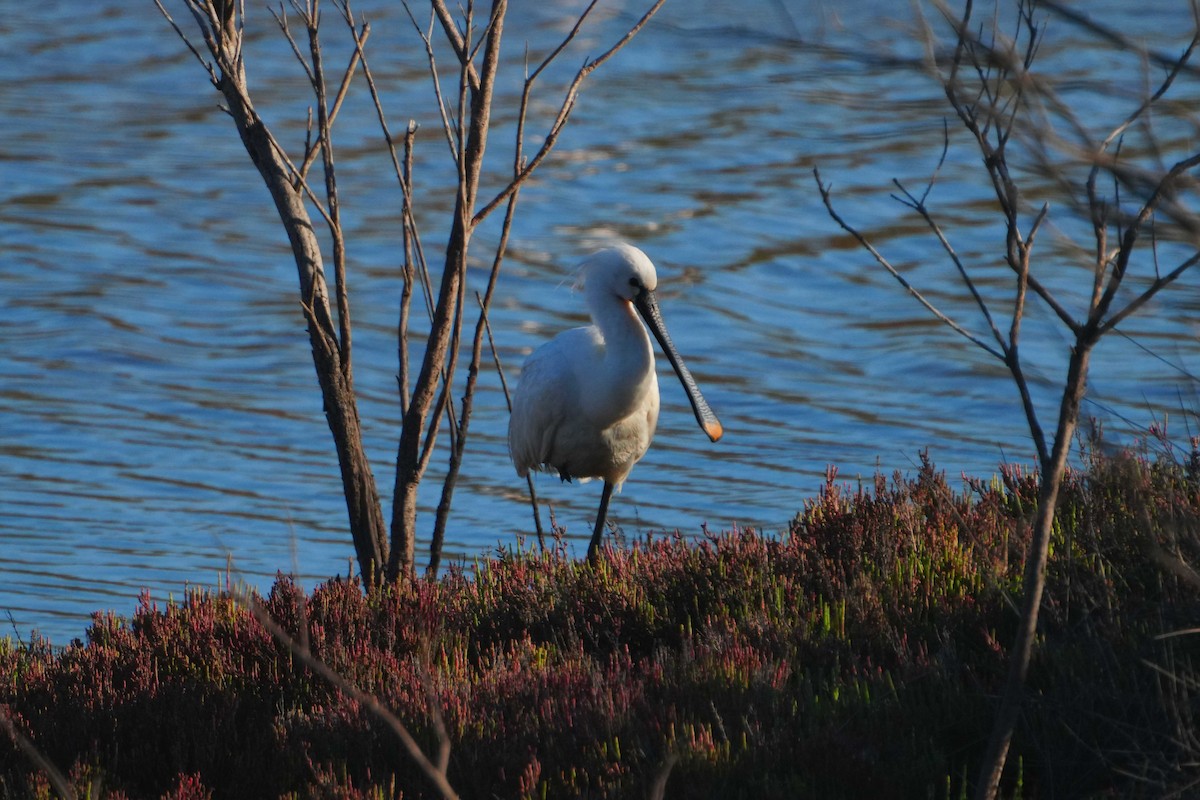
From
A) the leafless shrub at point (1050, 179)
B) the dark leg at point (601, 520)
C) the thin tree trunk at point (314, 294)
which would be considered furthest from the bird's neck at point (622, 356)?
the leafless shrub at point (1050, 179)

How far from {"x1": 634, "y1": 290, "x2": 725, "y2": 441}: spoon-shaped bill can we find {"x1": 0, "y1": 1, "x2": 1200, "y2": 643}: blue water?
0.53m

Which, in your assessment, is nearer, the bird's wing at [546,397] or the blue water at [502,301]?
the bird's wing at [546,397]

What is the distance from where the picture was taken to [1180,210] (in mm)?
2072

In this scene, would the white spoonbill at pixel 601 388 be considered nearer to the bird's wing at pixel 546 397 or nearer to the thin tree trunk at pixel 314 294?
the bird's wing at pixel 546 397

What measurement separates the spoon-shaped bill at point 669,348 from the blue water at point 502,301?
1.73 feet

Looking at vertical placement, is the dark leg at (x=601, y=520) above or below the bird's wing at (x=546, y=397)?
below

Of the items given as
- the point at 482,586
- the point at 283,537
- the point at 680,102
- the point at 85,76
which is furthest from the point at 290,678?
the point at 85,76

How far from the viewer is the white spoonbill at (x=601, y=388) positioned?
6.73 m

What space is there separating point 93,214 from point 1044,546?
1419 cm

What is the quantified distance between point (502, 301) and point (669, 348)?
6.84 m

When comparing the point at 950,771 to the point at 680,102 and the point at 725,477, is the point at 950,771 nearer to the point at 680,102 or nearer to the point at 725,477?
the point at 725,477

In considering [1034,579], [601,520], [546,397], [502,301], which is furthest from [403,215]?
[502,301]

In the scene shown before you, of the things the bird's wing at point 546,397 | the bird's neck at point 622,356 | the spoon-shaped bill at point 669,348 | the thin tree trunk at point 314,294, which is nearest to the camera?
the thin tree trunk at point 314,294

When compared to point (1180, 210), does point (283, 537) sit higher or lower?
lower
